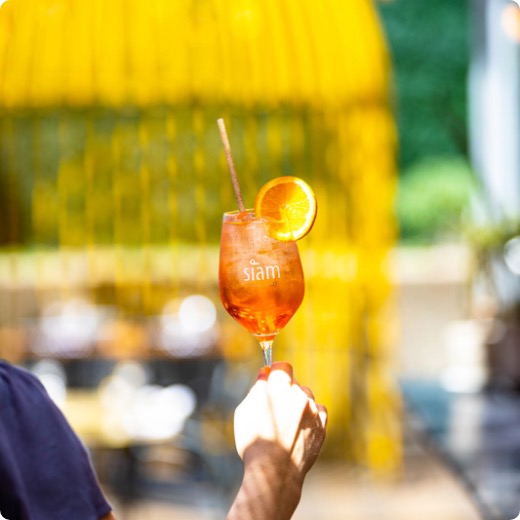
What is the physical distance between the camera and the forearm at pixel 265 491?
122 cm

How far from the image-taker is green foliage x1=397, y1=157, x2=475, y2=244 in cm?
1467

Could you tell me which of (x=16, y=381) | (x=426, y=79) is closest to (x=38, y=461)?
(x=16, y=381)

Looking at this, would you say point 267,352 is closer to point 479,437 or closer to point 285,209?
point 285,209

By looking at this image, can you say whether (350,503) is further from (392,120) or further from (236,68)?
(236,68)

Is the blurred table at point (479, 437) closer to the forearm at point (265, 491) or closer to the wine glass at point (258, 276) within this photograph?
the wine glass at point (258, 276)

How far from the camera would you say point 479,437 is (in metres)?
6.48

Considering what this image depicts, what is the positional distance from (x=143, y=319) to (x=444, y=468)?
214 centimetres

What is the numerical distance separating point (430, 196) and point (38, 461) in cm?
1373

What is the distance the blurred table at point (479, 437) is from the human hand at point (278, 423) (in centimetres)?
344

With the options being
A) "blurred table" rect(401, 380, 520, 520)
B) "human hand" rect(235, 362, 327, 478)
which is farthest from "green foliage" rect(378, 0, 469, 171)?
"human hand" rect(235, 362, 327, 478)

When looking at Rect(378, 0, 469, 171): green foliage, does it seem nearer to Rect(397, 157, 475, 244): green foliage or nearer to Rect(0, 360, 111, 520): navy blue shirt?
Rect(397, 157, 475, 244): green foliage

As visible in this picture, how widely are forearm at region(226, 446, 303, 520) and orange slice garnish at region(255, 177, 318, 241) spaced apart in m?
0.40

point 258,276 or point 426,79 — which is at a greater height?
point 426,79

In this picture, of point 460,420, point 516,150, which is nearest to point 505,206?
point 516,150
